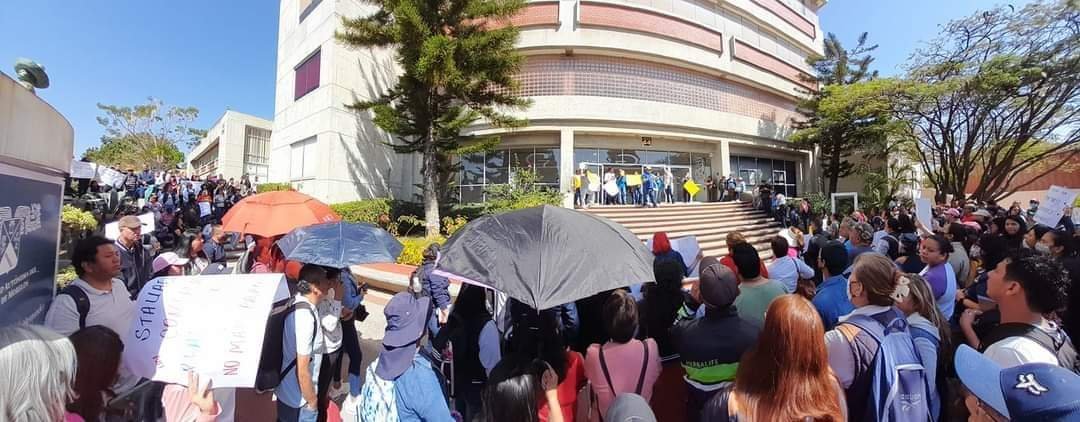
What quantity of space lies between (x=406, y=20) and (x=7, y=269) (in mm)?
10439

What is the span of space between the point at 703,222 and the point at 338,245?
43.8ft

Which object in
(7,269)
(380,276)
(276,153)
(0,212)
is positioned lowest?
(380,276)

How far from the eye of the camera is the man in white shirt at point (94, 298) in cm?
223

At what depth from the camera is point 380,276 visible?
710cm

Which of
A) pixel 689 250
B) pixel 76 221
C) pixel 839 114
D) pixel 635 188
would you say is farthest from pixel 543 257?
pixel 839 114

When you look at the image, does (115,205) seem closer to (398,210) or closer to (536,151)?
(398,210)

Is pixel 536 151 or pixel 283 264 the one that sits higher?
pixel 536 151

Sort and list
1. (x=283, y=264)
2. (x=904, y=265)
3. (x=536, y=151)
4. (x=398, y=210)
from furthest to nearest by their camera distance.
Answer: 1. (x=536, y=151)
2. (x=398, y=210)
3. (x=904, y=265)
4. (x=283, y=264)

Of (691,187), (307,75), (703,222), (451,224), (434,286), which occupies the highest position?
(307,75)

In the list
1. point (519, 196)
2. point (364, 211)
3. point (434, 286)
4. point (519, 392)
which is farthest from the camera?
point (364, 211)

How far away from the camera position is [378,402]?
6.43ft

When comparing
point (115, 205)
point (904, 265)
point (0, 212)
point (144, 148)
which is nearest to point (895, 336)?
point (904, 265)

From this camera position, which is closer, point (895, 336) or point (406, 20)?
point (895, 336)

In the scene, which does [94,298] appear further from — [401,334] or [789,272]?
[789,272]
